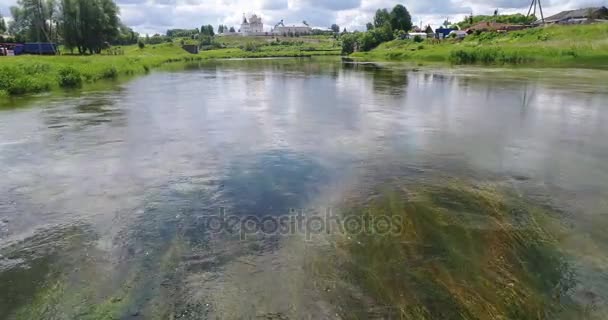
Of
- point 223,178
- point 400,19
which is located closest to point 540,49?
point 223,178

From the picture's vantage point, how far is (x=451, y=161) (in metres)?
12.9

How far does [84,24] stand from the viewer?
75688mm

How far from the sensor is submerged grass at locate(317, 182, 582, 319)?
19.7ft

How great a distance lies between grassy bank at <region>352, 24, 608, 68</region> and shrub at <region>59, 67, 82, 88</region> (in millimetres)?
52606

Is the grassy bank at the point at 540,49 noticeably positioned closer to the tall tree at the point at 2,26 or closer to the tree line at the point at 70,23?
the tree line at the point at 70,23

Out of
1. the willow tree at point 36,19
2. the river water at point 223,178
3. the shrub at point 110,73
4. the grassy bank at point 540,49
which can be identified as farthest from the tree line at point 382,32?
the river water at point 223,178

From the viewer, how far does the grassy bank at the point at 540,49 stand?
2053 inches

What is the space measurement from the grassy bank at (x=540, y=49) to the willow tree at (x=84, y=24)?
198 ft

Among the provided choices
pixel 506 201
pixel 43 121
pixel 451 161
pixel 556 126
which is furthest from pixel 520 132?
pixel 43 121

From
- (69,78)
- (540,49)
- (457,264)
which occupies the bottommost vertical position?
(457,264)

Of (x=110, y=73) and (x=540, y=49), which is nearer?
(x=110, y=73)

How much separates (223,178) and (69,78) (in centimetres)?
3164

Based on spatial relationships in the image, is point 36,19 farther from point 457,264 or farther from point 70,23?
point 457,264

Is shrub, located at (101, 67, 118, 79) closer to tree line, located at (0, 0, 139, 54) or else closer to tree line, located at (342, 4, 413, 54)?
tree line, located at (0, 0, 139, 54)
